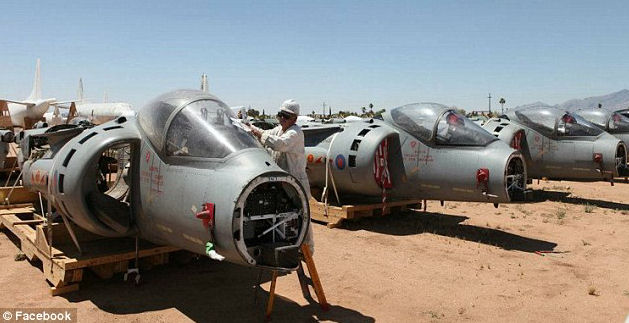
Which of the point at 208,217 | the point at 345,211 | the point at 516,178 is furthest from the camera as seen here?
the point at 345,211

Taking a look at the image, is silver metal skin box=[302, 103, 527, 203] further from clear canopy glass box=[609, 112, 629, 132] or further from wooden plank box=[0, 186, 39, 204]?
clear canopy glass box=[609, 112, 629, 132]

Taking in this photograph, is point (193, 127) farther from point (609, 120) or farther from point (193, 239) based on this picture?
point (609, 120)

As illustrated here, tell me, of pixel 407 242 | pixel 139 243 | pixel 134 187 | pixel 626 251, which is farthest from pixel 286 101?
pixel 626 251

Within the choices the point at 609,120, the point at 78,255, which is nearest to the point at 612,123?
the point at 609,120

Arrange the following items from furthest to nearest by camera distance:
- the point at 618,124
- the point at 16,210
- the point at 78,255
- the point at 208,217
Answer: the point at 618,124, the point at 16,210, the point at 78,255, the point at 208,217

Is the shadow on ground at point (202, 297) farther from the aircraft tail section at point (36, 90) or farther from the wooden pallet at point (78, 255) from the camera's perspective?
the aircraft tail section at point (36, 90)

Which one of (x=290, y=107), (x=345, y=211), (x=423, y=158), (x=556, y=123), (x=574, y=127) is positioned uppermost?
(x=290, y=107)

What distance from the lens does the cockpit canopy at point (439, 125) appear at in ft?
31.5

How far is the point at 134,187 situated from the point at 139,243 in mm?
1157

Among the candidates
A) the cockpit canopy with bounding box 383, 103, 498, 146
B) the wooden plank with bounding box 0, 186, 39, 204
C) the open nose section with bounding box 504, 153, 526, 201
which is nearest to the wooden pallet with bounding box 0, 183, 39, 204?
the wooden plank with bounding box 0, 186, 39, 204

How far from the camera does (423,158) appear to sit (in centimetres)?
1000

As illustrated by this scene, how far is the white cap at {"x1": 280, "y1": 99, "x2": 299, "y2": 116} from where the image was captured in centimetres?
592

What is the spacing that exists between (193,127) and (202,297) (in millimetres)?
2208

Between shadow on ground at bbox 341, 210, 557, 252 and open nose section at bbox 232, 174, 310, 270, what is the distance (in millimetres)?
5295
